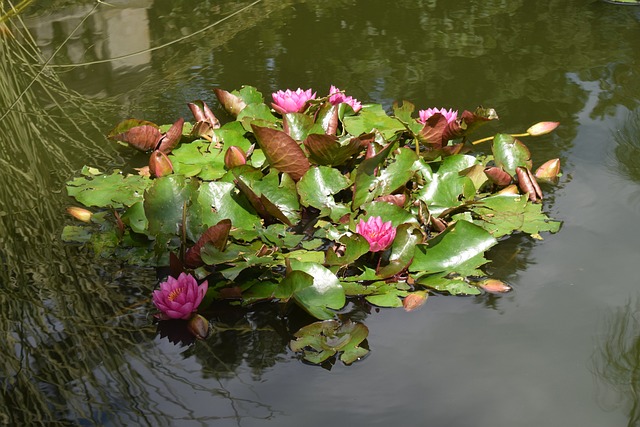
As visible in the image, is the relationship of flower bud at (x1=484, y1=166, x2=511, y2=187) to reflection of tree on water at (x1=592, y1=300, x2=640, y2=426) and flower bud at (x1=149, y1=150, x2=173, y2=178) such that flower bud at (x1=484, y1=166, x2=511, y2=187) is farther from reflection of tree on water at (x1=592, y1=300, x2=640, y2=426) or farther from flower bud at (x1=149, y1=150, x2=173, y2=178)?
flower bud at (x1=149, y1=150, x2=173, y2=178)

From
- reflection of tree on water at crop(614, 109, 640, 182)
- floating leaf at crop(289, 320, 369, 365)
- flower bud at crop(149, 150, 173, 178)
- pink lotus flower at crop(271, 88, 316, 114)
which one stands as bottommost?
floating leaf at crop(289, 320, 369, 365)

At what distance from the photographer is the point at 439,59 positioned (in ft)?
9.74

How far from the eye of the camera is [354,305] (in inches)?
68.3

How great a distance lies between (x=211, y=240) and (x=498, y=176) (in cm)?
84

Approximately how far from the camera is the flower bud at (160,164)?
218cm

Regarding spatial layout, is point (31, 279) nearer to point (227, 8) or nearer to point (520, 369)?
point (520, 369)

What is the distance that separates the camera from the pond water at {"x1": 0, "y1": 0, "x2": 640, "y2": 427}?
147 centimetres

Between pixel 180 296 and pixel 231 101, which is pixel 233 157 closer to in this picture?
pixel 231 101

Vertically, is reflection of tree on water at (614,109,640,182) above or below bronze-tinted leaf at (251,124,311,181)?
below

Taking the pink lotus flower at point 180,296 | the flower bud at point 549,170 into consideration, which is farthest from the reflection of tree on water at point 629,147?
the pink lotus flower at point 180,296

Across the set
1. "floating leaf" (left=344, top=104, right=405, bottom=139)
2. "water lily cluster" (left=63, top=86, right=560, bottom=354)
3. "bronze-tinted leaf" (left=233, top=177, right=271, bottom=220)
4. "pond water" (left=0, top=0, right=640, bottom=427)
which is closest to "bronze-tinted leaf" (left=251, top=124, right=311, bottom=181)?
"water lily cluster" (left=63, top=86, right=560, bottom=354)

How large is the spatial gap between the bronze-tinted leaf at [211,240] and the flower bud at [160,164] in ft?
1.51

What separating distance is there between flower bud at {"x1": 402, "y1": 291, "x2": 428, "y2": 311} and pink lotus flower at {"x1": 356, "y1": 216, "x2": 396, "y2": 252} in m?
0.15

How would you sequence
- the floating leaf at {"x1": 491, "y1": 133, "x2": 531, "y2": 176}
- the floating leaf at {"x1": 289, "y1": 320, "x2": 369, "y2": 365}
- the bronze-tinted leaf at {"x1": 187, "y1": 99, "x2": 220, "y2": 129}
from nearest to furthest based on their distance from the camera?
the floating leaf at {"x1": 289, "y1": 320, "x2": 369, "y2": 365}
the floating leaf at {"x1": 491, "y1": 133, "x2": 531, "y2": 176}
the bronze-tinted leaf at {"x1": 187, "y1": 99, "x2": 220, "y2": 129}
